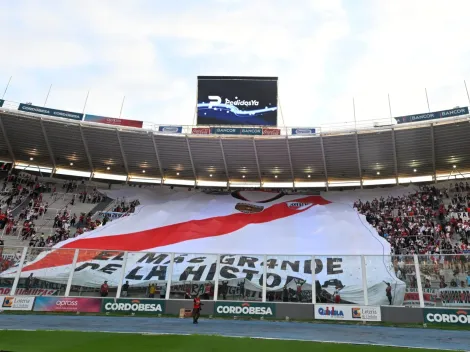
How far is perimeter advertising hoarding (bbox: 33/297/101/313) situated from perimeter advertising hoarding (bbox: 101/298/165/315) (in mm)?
717

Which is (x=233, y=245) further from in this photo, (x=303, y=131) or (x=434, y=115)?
(x=434, y=115)

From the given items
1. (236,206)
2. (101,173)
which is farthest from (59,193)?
(236,206)

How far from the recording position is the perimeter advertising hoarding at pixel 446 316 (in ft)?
53.7

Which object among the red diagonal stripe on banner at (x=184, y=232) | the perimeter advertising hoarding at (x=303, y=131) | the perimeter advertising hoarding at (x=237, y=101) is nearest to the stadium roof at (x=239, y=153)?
the perimeter advertising hoarding at (x=303, y=131)

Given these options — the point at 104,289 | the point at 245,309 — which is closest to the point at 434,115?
the point at 245,309

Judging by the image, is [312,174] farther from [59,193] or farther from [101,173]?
[59,193]

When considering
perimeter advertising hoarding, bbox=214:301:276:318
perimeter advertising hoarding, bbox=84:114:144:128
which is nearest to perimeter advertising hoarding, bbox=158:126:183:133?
perimeter advertising hoarding, bbox=84:114:144:128

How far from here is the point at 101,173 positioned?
43906 millimetres

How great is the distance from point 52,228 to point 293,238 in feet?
72.3

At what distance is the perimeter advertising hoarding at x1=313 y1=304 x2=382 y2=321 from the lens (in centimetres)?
1781

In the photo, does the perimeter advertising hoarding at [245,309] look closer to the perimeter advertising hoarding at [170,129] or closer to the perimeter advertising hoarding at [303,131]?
the perimeter advertising hoarding at [303,131]

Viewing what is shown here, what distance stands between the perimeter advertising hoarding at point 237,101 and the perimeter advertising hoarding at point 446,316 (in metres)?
23.8

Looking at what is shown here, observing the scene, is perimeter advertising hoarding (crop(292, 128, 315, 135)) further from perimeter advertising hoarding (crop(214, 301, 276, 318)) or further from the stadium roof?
perimeter advertising hoarding (crop(214, 301, 276, 318))

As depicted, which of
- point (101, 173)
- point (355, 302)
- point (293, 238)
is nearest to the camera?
point (355, 302)
